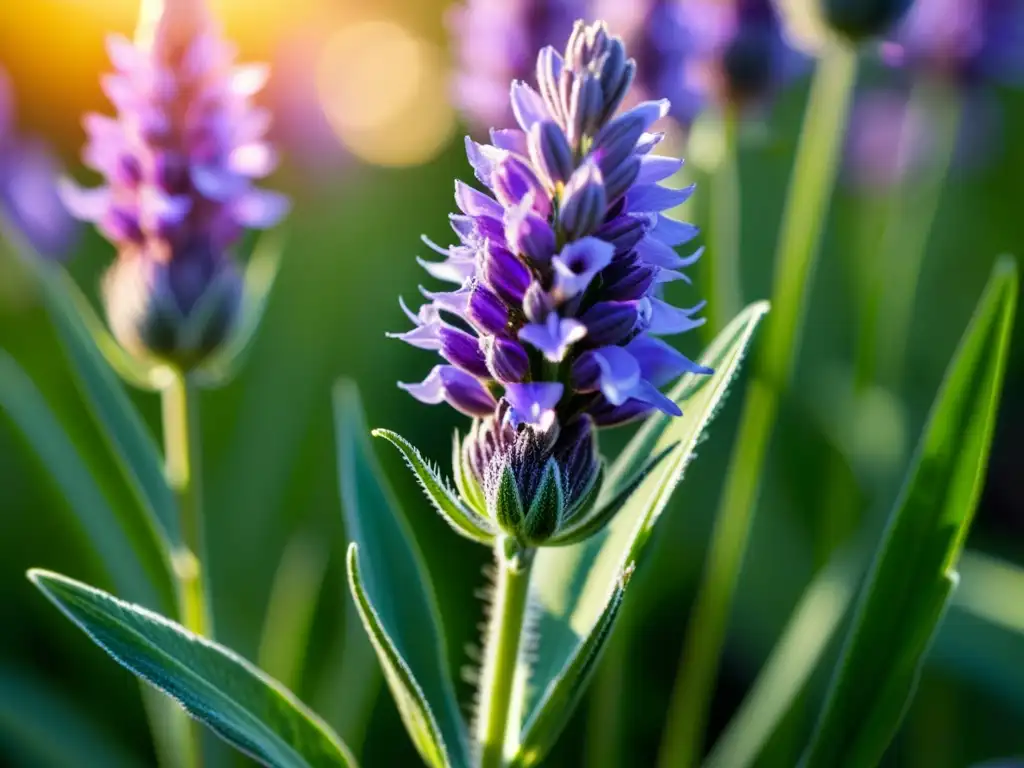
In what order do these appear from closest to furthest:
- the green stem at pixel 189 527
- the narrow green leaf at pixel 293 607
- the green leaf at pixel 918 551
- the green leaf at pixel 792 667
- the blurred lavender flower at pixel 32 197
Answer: the green leaf at pixel 918 551
the green stem at pixel 189 527
the green leaf at pixel 792 667
the narrow green leaf at pixel 293 607
the blurred lavender flower at pixel 32 197

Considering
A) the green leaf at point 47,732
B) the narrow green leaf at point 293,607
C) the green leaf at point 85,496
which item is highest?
the green leaf at point 85,496

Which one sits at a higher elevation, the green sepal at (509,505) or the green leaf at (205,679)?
the green sepal at (509,505)

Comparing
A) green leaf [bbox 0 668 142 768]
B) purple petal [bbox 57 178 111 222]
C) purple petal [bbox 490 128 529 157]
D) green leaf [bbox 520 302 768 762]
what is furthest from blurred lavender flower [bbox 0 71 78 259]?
purple petal [bbox 490 128 529 157]

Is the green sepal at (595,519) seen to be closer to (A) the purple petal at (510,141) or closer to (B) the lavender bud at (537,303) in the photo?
(B) the lavender bud at (537,303)

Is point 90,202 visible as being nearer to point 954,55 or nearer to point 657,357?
point 657,357

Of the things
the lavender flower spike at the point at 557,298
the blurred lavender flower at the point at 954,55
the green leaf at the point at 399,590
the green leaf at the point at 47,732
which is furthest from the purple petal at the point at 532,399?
the blurred lavender flower at the point at 954,55

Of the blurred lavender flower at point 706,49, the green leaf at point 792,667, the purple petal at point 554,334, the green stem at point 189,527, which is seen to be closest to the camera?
the purple petal at point 554,334

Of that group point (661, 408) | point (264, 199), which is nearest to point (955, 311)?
point (264, 199)
